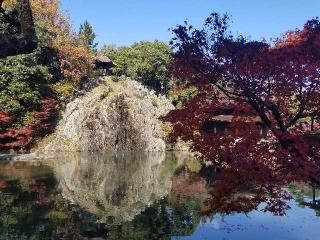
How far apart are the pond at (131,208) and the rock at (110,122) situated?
1040cm

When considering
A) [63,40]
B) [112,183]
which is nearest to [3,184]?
[112,183]

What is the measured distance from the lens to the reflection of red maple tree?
1116 centimetres

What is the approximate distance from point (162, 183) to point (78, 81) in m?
23.8

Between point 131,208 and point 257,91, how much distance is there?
11452 millimetres

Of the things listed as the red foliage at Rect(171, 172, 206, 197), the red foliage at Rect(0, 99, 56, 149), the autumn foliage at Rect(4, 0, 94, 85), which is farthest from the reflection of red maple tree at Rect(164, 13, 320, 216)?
the autumn foliage at Rect(4, 0, 94, 85)

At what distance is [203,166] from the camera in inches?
1417

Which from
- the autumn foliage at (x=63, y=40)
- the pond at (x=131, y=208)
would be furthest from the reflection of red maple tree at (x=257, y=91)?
the autumn foliage at (x=63, y=40)

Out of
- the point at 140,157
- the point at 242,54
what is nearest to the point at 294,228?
the point at 242,54

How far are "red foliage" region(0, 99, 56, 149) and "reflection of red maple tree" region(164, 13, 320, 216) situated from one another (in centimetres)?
3181

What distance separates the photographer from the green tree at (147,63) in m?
67.1

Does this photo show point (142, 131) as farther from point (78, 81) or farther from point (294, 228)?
point (294, 228)

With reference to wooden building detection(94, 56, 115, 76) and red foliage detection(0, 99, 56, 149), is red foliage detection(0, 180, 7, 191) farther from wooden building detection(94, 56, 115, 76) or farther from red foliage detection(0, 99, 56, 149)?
wooden building detection(94, 56, 115, 76)

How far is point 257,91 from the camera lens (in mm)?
11781

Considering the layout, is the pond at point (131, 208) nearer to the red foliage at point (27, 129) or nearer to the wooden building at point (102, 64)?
the red foliage at point (27, 129)
